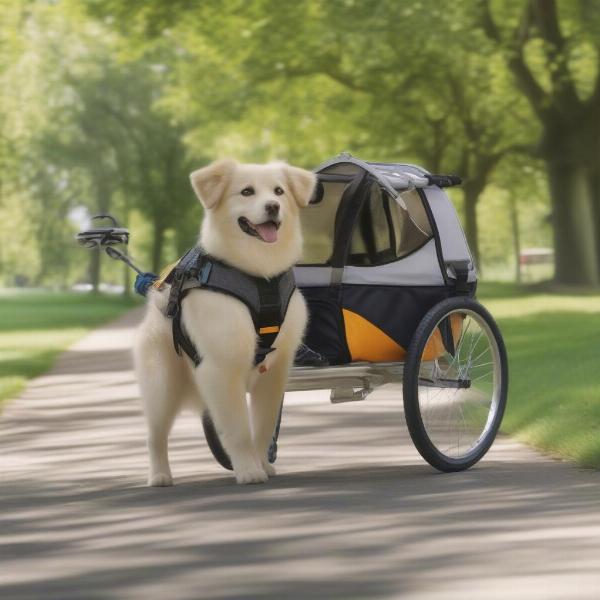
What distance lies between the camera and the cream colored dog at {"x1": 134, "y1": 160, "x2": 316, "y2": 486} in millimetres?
7461

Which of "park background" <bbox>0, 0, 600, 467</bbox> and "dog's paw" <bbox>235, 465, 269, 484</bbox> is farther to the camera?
"park background" <bbox>0, 0, 600, 467</bbox>

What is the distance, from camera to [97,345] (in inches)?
1034

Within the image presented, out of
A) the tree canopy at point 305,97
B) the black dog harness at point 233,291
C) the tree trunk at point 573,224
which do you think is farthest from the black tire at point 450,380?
the tree trunk at point 573,224

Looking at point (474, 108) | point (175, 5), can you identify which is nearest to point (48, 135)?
point (474, 108)

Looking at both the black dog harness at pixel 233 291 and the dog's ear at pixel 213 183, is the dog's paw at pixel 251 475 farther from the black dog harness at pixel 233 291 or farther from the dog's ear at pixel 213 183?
the dog's ear at pixel 213 183

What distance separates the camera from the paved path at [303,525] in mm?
5129

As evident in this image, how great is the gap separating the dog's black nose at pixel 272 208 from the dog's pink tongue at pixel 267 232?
0.09 meters

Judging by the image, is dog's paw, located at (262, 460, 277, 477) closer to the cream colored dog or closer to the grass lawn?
the cream colored dog

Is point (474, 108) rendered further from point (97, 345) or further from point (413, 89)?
point (97, 345)

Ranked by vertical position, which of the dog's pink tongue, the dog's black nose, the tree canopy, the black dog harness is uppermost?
the tree canopy

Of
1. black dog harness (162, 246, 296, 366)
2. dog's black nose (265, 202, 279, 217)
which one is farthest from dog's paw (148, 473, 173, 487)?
dog's black nose (265, 202, 279, 217)

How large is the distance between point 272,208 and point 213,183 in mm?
323

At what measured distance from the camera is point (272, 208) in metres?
7.39

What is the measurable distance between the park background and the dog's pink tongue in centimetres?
229
